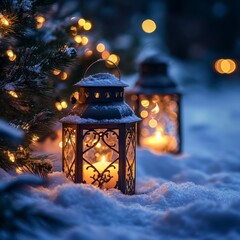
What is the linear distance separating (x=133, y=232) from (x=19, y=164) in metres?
1.21

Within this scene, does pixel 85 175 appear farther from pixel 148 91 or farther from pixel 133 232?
pixel 148 91

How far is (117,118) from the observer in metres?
3.04

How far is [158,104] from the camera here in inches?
221

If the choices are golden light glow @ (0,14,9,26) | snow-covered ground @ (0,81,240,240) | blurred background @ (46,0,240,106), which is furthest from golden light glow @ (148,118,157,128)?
blurred background @ (46,0,240,106)

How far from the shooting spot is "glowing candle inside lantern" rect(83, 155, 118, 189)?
3.13m

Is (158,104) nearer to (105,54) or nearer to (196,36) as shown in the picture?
(105,54)

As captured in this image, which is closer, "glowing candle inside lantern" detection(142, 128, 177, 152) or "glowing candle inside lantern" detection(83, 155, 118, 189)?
"glowing candle inside lantern" detection(83, 155, 118, 189)

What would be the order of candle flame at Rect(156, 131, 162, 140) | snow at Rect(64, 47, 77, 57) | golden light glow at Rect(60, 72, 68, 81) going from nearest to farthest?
snow at Rect(64, 47, 77, 57), golden light glow at Rect(60, 72, 68, 81), candle flame at Rect(156, 131, 162, 140)

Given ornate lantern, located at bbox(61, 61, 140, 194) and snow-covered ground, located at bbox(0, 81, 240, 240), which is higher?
ornate lantern, located at bbox(61, 61, 140, 194)

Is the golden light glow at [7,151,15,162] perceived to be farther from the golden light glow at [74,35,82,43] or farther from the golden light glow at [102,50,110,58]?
the golden light glow at [102,50,110,58]

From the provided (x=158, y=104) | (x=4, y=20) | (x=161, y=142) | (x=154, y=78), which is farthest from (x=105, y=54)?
(x=4, y=20)

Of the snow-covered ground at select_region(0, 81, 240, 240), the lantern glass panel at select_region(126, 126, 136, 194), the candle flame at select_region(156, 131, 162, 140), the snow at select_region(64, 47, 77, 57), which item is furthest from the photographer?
the candle flame at select_region(156, 131, 162, 140)

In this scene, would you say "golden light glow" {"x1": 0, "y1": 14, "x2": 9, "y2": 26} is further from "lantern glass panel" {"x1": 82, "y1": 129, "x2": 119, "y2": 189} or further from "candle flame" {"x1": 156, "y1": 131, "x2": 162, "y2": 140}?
"candle flame" {"x1": 156, "y1": 131, "x2": 162, "y2": 140}

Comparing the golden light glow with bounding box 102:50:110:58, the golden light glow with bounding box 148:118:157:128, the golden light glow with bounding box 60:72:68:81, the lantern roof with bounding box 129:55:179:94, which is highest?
the golden light glow with bounding box 102:50:110:58
